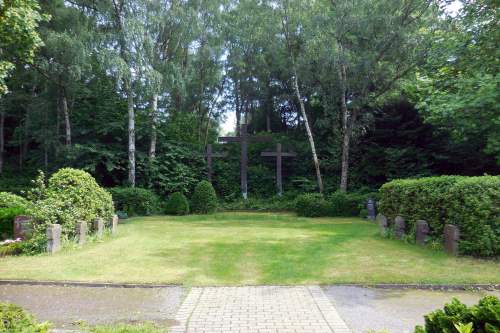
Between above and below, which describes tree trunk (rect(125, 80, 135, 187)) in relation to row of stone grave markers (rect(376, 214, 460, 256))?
above

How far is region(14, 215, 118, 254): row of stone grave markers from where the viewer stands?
8.56 m

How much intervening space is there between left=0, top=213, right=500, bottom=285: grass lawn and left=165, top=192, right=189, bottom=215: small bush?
24.2ft

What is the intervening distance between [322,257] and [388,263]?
4.26ft

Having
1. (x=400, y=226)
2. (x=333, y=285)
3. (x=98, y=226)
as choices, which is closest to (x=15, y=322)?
(x=333, y=285)

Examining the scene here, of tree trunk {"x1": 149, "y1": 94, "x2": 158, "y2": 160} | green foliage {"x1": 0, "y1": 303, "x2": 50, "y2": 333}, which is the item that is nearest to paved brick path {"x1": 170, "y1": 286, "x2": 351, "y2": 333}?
green foliage {"x1": 0, "y1": 303, "x2": 50, "y2": 333}

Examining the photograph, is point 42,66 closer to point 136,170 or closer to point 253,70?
point 136,170

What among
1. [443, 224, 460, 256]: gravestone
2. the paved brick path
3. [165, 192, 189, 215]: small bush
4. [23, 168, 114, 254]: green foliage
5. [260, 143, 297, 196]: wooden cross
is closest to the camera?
the paved brick path

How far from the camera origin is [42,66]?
18.9 metres

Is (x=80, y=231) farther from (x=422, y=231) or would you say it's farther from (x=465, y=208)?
(x=465, y=208)

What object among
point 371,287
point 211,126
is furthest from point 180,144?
point 371,287

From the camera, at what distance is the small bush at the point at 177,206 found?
728 inches

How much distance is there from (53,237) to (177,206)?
32.9ft

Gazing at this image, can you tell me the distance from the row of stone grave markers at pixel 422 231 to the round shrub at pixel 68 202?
8140 millimetres

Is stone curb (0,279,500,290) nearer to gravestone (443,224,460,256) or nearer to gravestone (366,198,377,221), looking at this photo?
gravestone (443,224,460,256)
